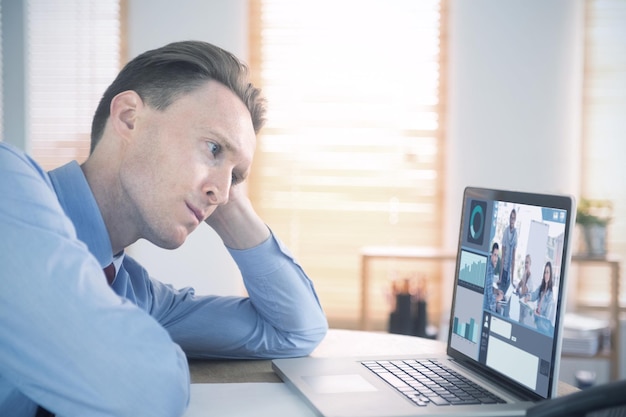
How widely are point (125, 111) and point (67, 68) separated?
3.43 metres

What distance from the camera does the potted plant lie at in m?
3.48

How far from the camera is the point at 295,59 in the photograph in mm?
4082

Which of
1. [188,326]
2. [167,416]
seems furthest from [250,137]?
[167,416]

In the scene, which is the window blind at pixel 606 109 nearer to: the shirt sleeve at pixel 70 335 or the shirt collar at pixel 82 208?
the shirt collar at pixel 82 208

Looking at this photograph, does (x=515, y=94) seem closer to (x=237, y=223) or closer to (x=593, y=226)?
(x=593, y=226)

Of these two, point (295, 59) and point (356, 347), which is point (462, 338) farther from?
point (295, 59)

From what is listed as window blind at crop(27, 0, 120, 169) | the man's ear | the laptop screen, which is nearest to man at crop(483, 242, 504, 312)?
the laptop screen

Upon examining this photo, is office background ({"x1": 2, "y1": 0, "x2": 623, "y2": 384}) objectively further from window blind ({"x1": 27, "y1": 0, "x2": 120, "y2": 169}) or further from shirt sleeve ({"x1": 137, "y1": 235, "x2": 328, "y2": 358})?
shirt sleeve ({"x1": 137, "y1": 235, "x2": 328, "y2": 358})

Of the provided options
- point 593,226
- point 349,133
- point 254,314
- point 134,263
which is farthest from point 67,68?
point 254,314

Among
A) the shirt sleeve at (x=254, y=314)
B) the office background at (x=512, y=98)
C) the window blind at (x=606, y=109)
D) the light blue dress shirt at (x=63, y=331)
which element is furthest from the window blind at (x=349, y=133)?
the light blue dress shirt at (x=63, y=331)

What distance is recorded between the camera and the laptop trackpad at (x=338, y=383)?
3.11ft

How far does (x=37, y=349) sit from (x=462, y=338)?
2.19 feet

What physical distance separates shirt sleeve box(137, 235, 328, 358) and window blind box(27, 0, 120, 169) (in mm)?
3193

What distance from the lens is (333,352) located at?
1252 mm
